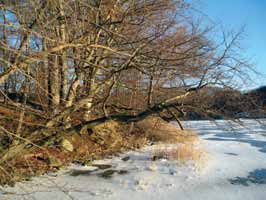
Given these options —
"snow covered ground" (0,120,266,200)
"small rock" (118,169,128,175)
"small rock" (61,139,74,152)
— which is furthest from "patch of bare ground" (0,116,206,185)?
"small rock" (118,169,128,175)

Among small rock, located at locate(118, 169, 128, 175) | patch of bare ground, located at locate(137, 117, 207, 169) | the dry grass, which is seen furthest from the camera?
the dry grass

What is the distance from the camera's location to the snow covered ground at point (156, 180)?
545 cm

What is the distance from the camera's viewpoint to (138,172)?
23.0 ft

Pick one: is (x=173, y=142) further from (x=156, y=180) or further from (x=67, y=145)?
(x=156, y=180)

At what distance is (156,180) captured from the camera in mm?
6352

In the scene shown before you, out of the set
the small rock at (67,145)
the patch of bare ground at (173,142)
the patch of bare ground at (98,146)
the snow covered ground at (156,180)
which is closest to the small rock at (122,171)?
the snow covered ground at (156,180)

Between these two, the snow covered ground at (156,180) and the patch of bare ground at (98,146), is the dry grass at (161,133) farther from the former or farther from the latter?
the snow covered ground at (156,180)

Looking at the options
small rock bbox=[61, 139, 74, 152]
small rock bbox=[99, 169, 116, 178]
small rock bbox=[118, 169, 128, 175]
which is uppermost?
small rock bbox=[61, 139, 74, 152]

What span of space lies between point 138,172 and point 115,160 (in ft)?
5.85

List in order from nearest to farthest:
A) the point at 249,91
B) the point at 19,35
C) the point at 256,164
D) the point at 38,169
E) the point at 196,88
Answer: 1. the point at 19,35
2. the point at 196,88
3. the point at 249,91
4. the point at 38,169
5. the point at 256,164

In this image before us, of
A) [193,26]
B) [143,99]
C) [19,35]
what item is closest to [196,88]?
[193,26]

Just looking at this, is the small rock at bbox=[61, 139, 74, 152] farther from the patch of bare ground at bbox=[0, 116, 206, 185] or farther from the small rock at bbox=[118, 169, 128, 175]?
the small rock at bbox=[118, 169, 128, 175]

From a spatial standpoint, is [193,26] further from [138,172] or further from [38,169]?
[38,169]

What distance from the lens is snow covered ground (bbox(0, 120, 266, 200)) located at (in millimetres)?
5445
